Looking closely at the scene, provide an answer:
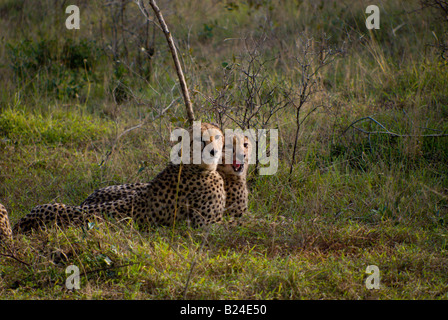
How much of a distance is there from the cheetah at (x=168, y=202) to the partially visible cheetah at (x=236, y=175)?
129mm

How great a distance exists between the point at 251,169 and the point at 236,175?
0.64 m

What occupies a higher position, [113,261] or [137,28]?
[137,28]

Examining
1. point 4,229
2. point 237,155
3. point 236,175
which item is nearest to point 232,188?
point 236,175

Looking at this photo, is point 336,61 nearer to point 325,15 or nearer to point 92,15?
point 325,15

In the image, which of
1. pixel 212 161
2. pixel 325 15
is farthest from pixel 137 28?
pixel 212 161

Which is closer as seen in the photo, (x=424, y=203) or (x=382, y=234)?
(x=382, y=234)

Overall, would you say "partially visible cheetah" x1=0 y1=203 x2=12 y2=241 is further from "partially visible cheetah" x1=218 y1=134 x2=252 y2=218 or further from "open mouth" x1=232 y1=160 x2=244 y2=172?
"open mouth" x1=232 y1=160 x2=244 y2=172

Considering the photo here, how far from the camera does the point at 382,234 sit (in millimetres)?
3771

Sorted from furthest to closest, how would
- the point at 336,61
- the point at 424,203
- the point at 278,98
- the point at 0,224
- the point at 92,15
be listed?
Answer: the point at 92,15 → the point at 336,61 → the point at 278,98 → the point at 424,203 → the point at 0,224

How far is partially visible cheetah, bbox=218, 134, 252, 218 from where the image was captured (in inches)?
162

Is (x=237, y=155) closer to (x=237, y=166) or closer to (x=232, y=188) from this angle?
(x=237, y=166)

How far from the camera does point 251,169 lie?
490 cm
